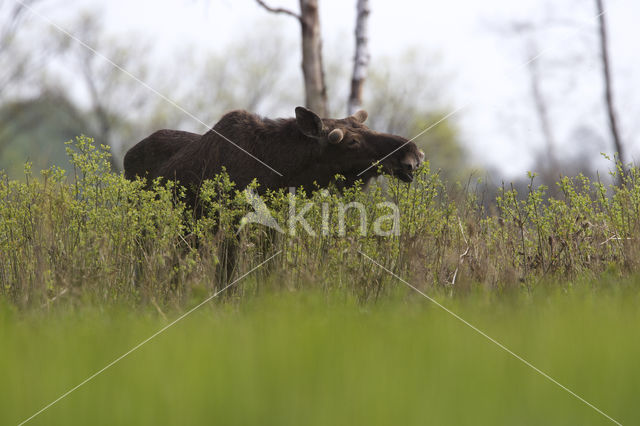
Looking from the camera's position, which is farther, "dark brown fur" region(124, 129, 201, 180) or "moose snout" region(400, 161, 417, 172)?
"dark brown fur" region(124, 129, 201, 180)

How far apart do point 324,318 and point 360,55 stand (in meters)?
9.92

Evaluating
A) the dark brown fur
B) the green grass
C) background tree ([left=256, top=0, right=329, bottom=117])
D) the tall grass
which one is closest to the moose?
the tall grass

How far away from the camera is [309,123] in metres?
6.30

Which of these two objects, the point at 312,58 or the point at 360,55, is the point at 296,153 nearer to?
the point at 360,55

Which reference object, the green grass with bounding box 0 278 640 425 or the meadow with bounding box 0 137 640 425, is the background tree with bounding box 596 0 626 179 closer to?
the meadow with bounding box 0 137 640 425

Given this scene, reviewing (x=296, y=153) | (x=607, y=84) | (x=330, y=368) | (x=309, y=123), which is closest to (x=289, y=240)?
(x=296, y=153)

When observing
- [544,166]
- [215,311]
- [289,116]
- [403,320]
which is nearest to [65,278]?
[215,311]

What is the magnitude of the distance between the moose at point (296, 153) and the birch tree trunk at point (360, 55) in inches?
235

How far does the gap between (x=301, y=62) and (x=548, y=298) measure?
32.8 ft

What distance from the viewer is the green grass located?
2.12 meters

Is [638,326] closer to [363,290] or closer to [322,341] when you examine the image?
[322,341]

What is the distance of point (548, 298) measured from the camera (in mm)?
3816

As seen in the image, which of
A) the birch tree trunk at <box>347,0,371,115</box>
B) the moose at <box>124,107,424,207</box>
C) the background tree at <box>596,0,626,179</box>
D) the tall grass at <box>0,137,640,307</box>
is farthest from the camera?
the background tree at <box>596,0,626,179</box>

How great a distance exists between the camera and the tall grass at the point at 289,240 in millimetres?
4965
